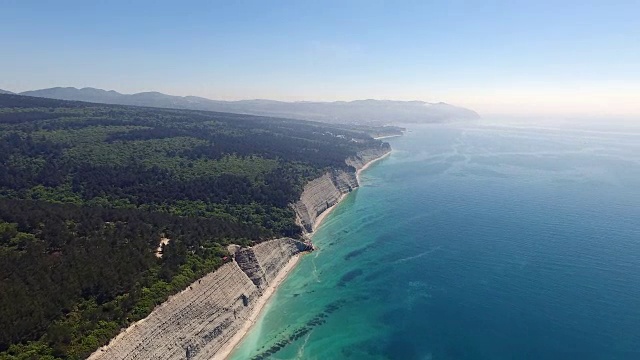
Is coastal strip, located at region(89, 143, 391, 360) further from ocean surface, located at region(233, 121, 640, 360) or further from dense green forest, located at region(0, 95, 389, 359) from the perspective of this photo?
ocean surface, located at region(233, 121, 640, 360)

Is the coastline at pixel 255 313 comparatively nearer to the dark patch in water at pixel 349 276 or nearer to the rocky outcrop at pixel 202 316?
the rocky outcrop at pixel 202 316

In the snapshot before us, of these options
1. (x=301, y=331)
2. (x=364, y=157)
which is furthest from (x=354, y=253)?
(x=364, y=157)

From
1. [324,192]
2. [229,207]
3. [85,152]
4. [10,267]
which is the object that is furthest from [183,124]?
[10,267]

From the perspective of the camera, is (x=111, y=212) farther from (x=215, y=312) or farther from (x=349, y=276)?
(x=349, y=276)

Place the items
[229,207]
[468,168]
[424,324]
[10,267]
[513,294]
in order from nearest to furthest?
[10,267], [424,324], [513,294], [229,207], [468,168]

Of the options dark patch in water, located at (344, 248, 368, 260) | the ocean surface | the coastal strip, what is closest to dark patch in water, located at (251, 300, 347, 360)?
the ocean surface

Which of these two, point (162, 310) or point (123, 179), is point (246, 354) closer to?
point (162, 310)

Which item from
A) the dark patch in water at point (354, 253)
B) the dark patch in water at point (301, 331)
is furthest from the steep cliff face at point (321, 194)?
the dark patch in water at point (301, 331)
